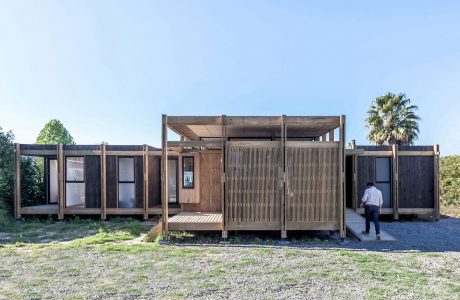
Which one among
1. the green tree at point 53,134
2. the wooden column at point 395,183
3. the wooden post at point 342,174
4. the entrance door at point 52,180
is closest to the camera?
the wooden post at point 342,174

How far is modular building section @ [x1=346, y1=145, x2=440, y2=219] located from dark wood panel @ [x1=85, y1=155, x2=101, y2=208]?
366 inches

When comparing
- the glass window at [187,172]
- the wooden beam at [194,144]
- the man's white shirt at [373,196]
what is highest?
the wooden beam at [194,144]

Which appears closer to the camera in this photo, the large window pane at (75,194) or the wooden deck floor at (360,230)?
the wooden deck floor at (360,230)

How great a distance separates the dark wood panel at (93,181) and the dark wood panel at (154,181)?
183 centimetres

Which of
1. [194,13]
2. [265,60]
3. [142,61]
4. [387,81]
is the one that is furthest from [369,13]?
[387,81]

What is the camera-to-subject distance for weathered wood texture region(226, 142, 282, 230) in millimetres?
7504

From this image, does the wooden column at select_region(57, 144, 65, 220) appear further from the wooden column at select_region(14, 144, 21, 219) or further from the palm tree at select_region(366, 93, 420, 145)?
the palm tree at select_region(366, 93, 420, 145)

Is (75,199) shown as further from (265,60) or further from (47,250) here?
(265,60)

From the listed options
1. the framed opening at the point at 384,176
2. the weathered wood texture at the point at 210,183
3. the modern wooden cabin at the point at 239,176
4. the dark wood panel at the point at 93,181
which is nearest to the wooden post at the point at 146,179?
the modern wooden cabin at the point at 239,176

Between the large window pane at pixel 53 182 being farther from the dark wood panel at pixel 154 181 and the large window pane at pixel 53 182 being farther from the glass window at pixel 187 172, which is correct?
the glass window at pixel 187 172

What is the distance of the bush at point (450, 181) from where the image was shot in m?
13.7

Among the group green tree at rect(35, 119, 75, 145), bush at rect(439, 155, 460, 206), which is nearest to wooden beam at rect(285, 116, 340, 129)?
bush at rect(439, 155, 460, 206)

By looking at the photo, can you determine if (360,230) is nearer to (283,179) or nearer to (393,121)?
(283,179)

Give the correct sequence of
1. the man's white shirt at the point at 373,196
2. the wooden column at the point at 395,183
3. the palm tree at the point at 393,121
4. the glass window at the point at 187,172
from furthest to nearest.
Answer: the palm tree at the point at 393,121
the wooden column at the point at 395,183
the glass window at the point at 187,172
the man's white shirt at the point at 373,196
